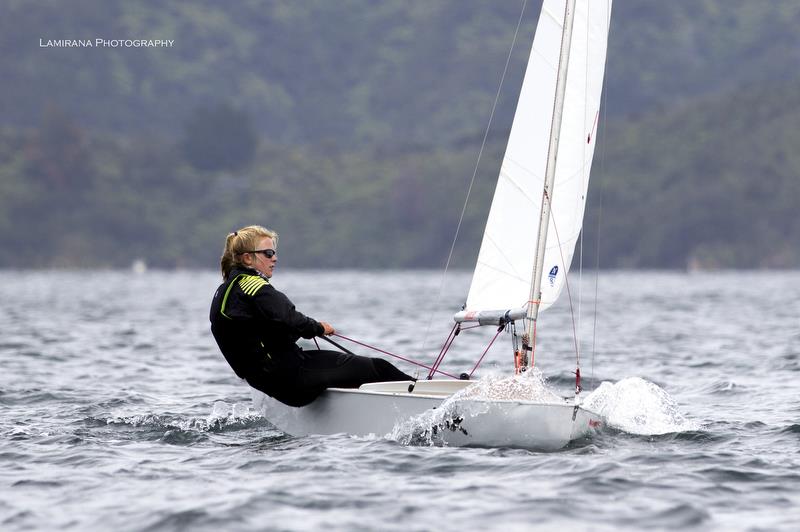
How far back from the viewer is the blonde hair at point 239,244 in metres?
11.1

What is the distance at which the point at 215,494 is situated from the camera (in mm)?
9344

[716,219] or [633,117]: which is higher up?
[633,117]

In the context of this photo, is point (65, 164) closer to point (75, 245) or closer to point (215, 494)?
point (75, 245)

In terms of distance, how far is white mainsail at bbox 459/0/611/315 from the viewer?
11812 millimetres

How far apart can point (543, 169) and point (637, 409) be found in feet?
7.78

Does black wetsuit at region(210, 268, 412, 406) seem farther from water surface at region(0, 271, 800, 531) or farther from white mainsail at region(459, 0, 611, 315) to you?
white mainsail at region(459, 0, 611, 315)

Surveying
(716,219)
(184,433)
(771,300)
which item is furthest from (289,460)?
(716,219)

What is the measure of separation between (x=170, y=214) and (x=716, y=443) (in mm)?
156632

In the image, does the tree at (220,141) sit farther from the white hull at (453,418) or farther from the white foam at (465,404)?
the white foam at (465,404)

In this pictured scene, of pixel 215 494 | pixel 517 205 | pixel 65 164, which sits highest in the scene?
pixel 65 164

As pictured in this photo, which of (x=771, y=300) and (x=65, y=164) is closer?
(x=771, y=300)

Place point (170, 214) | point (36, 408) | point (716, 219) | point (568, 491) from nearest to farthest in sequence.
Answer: point (568, 491) → point (36, 408) → point (716, 219) → point (170, 214)

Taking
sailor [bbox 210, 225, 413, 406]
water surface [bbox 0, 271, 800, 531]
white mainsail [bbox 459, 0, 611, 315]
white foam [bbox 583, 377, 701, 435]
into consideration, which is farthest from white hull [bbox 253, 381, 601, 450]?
white mainsail [bbox 459, 0, 611, 315]

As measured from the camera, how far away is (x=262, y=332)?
11.1m
